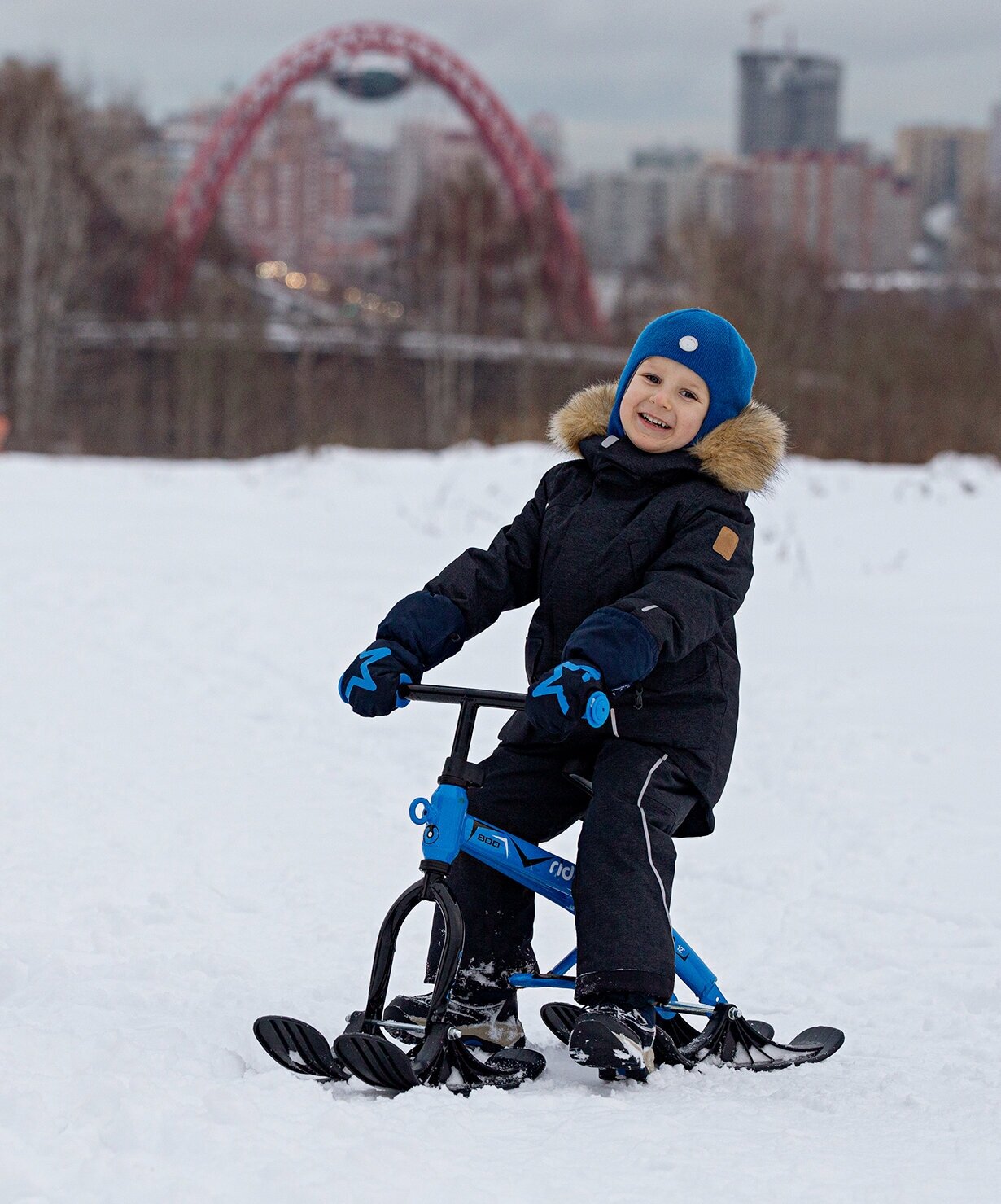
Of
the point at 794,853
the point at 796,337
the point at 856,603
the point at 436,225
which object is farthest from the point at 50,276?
the point at 794,853

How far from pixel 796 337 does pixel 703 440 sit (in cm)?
3034

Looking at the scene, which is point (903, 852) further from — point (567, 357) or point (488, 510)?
point (567, 357)

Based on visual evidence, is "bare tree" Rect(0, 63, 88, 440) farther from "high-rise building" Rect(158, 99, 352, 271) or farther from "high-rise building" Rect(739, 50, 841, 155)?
"high-rise building" Rect(739, 50, 841, 155)

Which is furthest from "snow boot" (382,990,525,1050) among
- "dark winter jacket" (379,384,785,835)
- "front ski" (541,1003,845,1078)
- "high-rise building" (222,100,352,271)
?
"high-rise building" (222,100,352,271)

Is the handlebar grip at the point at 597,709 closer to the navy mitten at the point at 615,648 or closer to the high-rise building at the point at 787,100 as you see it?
the navy mitten at the point at 615,648

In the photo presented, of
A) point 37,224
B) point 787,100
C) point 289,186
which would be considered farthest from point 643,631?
point 787,100

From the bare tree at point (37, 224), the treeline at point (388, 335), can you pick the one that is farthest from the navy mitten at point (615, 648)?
the bare tree at point (37, 224)

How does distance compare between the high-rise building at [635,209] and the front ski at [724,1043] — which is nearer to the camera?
the front ski at [724,1043]

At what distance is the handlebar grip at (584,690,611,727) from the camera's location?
2.35 meters

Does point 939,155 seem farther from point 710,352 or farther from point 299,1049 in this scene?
point 299,1049

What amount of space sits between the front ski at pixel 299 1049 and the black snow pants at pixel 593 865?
32cm

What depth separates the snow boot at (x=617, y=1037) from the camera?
2.48 meters

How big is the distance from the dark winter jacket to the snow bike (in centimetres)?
23

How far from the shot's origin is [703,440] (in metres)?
2.79
